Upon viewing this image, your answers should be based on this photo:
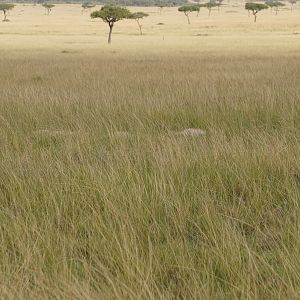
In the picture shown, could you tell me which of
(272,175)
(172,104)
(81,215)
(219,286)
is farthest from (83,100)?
(219,286)

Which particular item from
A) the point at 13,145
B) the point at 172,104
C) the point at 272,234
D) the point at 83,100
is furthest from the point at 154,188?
the point at 83,100

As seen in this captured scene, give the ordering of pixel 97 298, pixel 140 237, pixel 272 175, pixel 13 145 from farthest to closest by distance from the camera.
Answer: pixel 13 145
pixel 272 175
pixel 140 237
pixel 97 298

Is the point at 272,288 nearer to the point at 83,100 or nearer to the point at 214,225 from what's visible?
the point at 214,225

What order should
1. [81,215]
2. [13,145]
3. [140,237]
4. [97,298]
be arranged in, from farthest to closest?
[13,145] → [81,215] → [140,237] → [97,298]

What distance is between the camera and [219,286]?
2.40 metres

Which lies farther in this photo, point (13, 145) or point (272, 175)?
point (13, 145)

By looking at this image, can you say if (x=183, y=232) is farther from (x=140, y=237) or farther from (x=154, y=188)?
(x=154, y=188)

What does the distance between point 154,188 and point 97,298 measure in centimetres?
146

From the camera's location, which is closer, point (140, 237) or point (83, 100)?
point (140, 237)

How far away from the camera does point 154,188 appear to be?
3604mm

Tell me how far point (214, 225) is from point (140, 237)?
1.41 ft

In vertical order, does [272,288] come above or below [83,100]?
above

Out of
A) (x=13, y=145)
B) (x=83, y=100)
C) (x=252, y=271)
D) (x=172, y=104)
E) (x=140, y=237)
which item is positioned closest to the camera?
(x=252, y=271)

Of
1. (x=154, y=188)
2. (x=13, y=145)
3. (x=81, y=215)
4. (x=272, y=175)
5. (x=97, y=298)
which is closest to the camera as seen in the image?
(x=97, y=298)
